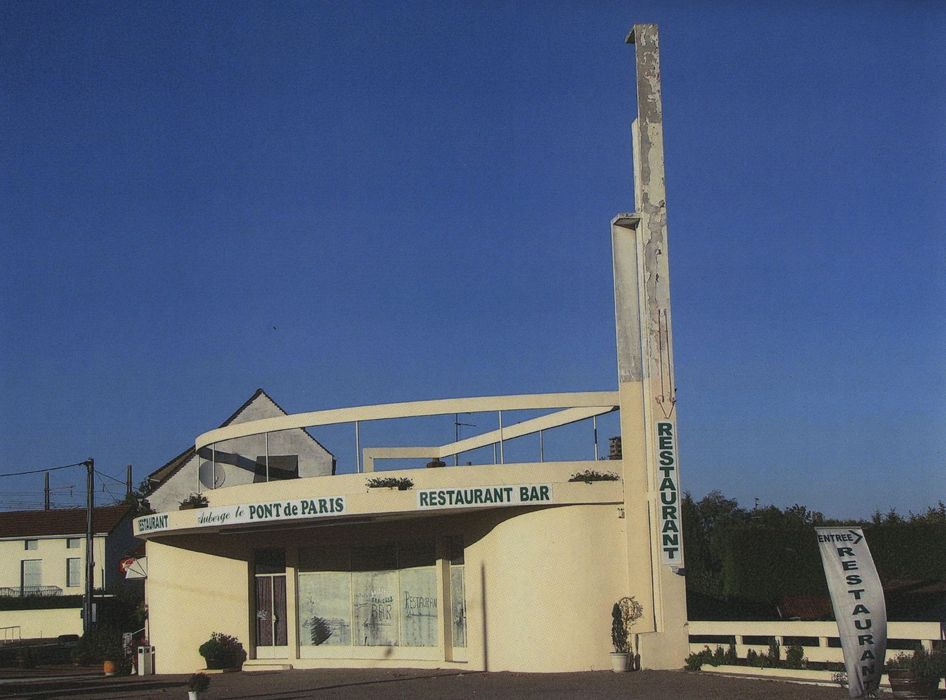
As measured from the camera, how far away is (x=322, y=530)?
1030 inches

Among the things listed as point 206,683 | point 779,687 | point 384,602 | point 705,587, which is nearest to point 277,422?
point 384,602

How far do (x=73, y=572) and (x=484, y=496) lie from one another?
43.1 m

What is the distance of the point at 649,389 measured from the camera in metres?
21.6

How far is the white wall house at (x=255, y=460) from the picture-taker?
35500mm

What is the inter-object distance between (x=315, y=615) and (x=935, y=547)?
852 inches

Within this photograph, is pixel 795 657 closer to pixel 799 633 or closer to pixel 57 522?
pixel 799 633

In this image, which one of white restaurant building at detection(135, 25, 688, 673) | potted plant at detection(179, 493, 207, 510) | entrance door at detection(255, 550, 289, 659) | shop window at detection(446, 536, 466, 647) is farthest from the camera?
entrance door at detection(255, 550, 289, 659)

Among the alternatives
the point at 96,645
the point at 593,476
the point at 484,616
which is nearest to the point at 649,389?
the point at 593,476

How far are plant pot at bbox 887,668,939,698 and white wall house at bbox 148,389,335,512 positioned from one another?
65.5ft

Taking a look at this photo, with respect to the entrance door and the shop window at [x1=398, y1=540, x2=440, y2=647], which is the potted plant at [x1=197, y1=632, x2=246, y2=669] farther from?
the shop window at [x1=398, y1=540, x2=440, y2=647]

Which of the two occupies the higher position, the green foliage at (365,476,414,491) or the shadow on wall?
the green foliage at (365,476,414,491)

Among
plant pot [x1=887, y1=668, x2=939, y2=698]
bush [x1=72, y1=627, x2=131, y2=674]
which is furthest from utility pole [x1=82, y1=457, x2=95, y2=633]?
plant pot [x1=887, y1=668, x2=939, y2=698]

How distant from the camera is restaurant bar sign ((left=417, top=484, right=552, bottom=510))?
21.9 meters

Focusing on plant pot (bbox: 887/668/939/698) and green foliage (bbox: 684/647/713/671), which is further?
green foliage (bbox: 684/647/713/671)
